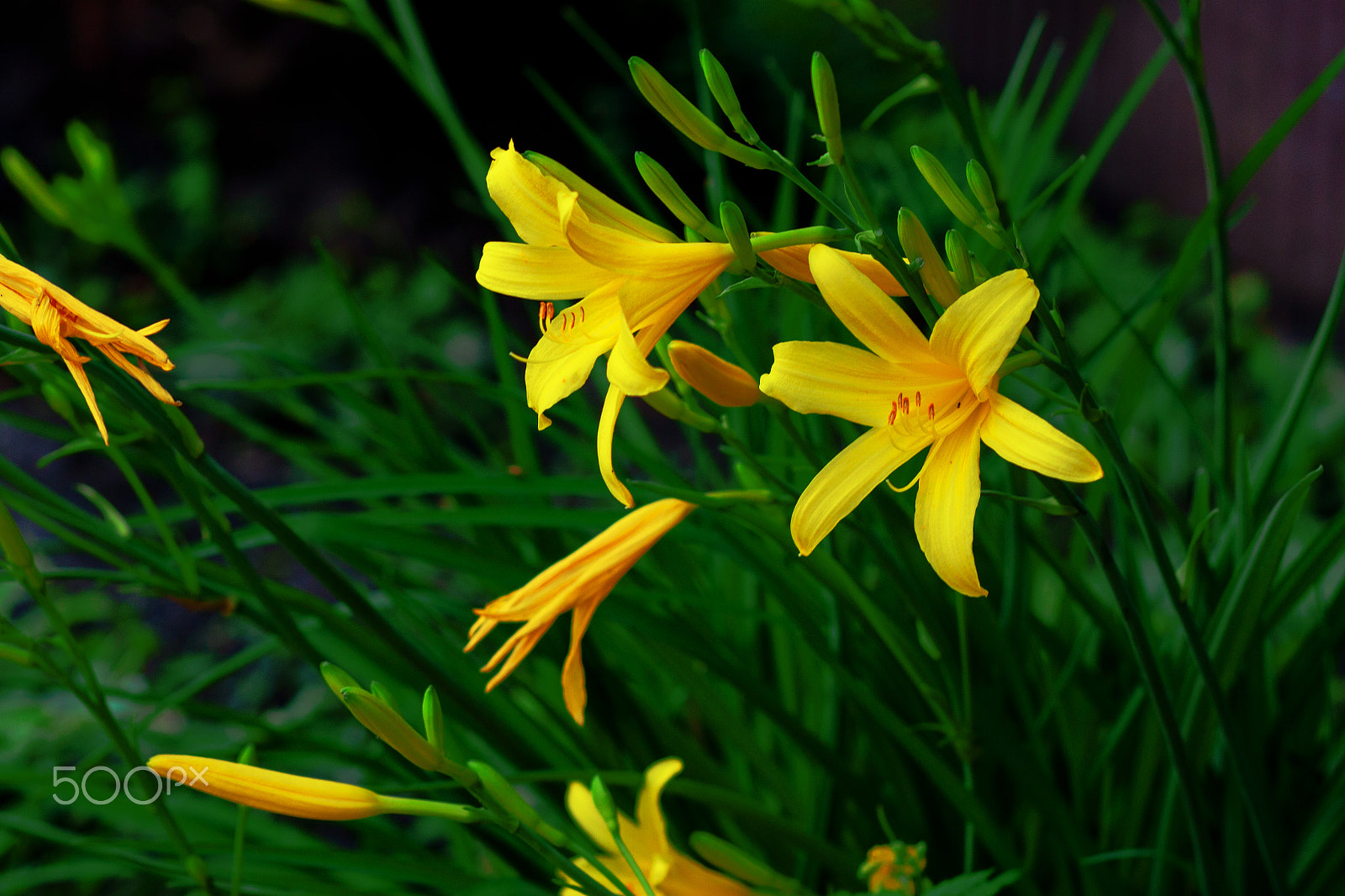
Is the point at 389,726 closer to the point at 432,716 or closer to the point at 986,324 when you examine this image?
the point at 432,716

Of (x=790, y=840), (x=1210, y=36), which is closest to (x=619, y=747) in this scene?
(x=790, y=840)

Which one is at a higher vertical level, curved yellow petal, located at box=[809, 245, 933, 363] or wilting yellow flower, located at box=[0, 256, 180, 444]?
wilting yellow flower, located at box=[0, 256, 180, 444]

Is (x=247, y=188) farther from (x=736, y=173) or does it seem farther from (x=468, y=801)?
(x=468, y=801)

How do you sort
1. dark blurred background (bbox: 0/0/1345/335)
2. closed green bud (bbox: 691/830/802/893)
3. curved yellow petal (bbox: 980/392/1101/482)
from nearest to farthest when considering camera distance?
curved yellow petal (bbox: 980/392/1101/482) < closed green bud (bbox: 691/830/802/893) < dark blurred background (bbox: 0/0/1345/335)

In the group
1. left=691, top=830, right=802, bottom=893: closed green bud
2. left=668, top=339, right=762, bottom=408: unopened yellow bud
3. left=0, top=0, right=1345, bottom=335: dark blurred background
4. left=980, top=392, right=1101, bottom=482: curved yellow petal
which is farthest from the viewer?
left=0, top=0, right=1345, bottom=335: dark blurred background

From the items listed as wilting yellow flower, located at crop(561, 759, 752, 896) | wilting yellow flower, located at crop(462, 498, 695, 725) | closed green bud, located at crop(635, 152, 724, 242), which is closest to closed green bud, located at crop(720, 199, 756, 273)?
closed green bud, located at crop(635, 152, 724, 242)

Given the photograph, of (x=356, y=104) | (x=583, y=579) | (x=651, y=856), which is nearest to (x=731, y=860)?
(x=651, y=856)

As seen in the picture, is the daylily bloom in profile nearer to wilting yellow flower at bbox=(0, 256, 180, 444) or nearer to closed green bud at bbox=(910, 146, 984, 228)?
closed green bud at bbox=(910, 146, 984, 228)
